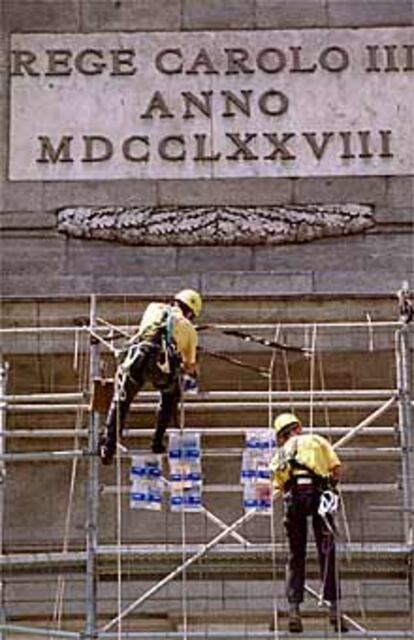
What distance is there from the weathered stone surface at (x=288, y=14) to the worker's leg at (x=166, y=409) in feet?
16.7

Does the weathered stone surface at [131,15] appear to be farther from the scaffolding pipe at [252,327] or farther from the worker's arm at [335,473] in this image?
the worker's arm at [335,473]

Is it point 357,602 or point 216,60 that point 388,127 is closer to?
point 216,60

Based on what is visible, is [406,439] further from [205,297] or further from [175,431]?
[205,297]

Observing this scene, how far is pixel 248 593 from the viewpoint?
57.4ft

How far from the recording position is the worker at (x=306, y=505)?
49.4ft

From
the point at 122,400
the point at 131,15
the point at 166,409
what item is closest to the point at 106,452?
the point at 122,400

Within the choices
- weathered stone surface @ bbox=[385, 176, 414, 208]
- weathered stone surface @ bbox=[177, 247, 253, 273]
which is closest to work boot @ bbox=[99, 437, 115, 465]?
weathered stone surface @ bbox=[177, 247, 253, 273]

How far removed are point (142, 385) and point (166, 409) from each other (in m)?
0.27

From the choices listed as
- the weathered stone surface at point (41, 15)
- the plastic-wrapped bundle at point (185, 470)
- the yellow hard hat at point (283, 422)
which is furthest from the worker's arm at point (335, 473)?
the weathered stone surface at point (41, 15)

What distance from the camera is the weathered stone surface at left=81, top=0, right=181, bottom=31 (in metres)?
19.2

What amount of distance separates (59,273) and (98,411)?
2658 mm

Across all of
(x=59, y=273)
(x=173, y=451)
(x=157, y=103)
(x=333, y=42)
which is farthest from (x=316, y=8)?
(x=173, y=451)

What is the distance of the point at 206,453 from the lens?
57.2ft

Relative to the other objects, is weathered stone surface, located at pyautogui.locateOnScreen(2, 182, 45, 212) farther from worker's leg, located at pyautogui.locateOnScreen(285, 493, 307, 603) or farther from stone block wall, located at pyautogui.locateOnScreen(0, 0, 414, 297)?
worker's leg, located at pyautogui.locateOnScreen(285, 493, 307, 603)
